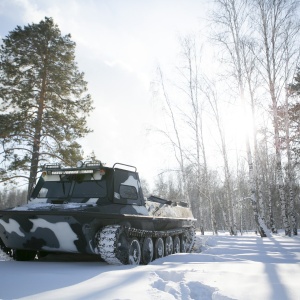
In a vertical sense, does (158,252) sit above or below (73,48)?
below

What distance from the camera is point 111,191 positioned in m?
7.43

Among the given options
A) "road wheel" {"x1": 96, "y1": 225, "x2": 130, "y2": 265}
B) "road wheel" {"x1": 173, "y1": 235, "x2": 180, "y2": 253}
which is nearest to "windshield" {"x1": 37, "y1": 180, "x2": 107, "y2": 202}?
"road wheel" {"x1": 96, "y1": 225, "x2": 130, "y2": 265}

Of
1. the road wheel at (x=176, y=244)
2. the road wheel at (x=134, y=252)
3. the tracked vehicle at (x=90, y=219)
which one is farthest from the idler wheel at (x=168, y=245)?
the road wheel at (x=134, y=252)

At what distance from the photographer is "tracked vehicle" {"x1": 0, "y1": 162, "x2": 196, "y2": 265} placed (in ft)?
20.1

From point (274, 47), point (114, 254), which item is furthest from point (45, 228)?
point (274, 47)

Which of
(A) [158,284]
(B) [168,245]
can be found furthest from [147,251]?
(A) [158,284]

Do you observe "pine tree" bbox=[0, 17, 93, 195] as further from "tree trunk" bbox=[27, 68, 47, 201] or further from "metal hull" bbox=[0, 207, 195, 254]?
"metal hull" bbox=[0, 207, 195, 254]

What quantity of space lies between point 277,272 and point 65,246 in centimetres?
397

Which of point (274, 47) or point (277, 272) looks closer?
point (277, 272)

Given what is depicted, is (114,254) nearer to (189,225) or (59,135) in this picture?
(189,225)

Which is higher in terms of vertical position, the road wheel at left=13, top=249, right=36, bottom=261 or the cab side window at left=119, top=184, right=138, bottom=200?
the cab side window at left=119, top=184, right=138, bottom=200

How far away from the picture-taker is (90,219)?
6082mm

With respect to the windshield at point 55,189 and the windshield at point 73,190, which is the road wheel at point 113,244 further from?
the windshield at point 55,189

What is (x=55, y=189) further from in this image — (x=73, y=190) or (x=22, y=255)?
(x=22, y=255)
